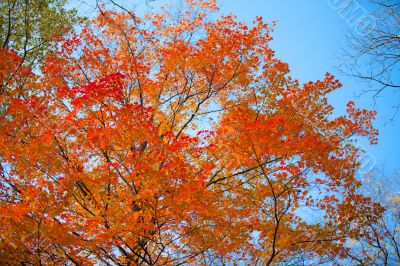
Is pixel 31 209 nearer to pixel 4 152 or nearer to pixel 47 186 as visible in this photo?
pixel 47 186

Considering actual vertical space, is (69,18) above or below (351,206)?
above

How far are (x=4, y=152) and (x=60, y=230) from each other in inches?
96.9

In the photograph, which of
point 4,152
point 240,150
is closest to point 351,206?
point 240,150

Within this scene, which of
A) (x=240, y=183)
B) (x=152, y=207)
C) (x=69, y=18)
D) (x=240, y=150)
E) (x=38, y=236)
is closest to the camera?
(x=38, y=236)

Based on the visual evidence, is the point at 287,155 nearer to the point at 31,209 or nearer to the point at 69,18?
the point at 31,209

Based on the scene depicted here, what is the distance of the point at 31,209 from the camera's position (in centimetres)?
618

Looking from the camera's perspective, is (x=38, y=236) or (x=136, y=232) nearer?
(x=38, y=236)

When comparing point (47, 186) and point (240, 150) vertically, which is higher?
point (240, 150)

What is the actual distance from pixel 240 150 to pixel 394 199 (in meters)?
13.1

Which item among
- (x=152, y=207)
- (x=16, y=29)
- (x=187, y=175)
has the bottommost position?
(x=152, y=207)

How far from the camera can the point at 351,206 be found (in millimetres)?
9664

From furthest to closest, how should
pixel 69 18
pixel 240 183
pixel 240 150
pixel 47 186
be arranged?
pixel 69 18, pixel 240 183, pixel 240 150, pixel 47 186

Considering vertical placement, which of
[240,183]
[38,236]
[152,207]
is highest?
[240,183]

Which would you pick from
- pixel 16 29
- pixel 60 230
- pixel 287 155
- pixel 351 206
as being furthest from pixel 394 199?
pixel 16 29
